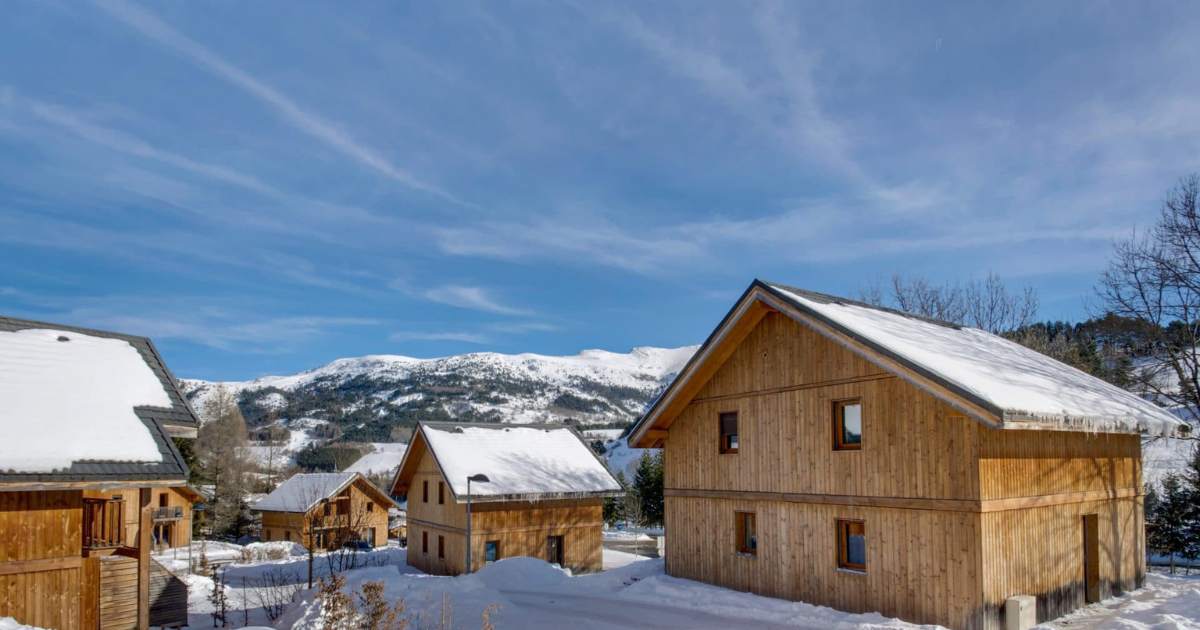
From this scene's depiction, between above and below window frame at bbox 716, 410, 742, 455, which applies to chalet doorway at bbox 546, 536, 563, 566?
below

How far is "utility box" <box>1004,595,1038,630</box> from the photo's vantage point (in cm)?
1329

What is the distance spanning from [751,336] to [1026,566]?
7.17 meters

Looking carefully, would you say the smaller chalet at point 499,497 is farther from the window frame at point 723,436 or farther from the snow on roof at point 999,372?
the snow on roof at point 999,372

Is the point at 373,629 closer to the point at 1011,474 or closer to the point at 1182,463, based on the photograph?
the point at 1011,474

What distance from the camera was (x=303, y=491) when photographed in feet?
171

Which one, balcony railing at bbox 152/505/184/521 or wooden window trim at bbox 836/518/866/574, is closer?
wooden window trim at bbox 836/518/866/574

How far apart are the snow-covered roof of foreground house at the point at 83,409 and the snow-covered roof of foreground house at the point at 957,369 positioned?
36.3 feet

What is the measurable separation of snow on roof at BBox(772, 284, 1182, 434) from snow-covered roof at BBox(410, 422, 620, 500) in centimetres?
1536

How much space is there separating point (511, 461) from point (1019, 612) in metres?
21.3

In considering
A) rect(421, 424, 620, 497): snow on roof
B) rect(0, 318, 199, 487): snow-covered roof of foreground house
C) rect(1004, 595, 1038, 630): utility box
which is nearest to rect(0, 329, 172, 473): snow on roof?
rect(0, 318, 199, 487): snow-covered roof of foreground house

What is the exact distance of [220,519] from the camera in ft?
192

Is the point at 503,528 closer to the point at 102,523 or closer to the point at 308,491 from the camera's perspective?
the point at 102,523

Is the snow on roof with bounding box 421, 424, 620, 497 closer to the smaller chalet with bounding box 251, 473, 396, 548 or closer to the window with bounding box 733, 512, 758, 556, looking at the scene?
the window with bounding box 733, 512, 758, 556

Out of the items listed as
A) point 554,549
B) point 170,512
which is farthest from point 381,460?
point 554,549
